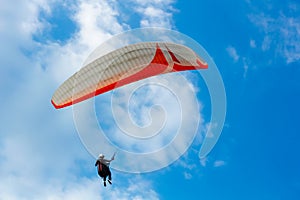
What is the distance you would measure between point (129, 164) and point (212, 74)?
22.1 feet

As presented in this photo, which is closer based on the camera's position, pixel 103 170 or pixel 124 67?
pixel 103 170

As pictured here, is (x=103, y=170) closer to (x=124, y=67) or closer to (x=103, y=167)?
(x=103, y=167)

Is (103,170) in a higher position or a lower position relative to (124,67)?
lower

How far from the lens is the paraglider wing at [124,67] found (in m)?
35.3

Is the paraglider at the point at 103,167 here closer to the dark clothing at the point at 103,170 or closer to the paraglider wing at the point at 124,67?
the dark clothing at the point at 103,170

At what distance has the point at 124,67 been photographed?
35469mm

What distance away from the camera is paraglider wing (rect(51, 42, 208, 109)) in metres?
35.3

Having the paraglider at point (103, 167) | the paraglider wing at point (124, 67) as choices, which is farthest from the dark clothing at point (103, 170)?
the paraglider wing at point (124, 67)

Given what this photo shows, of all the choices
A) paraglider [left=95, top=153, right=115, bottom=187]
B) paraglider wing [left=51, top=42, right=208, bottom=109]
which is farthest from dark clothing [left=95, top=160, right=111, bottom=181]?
paraglider wing [left=51, top=42, right=208, bottom=109]

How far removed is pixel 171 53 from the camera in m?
36.2

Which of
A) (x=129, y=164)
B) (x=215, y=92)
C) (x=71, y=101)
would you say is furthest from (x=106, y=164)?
(x=215, y=92)

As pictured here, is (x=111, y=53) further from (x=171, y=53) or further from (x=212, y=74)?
(x=212, y=74)

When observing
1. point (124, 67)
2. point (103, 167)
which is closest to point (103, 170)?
point (103, 167)

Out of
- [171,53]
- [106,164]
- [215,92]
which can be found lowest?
[106,164]
